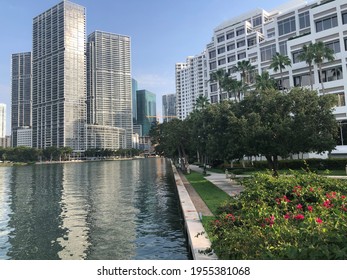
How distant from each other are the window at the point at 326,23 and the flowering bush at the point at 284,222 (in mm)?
50497

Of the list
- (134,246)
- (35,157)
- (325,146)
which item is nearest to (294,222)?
(134,246)

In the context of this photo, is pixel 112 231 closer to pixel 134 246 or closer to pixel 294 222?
pixel 134 246

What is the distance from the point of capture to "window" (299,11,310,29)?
8144cm

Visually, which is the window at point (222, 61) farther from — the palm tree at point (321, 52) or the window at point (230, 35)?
the palm tree at point (321, 52)

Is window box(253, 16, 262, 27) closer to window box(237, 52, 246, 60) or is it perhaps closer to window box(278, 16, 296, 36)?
window box(237, 52, 246, 60)

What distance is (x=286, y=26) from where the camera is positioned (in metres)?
83.4

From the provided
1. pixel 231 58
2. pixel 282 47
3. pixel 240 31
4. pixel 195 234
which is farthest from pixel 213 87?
pixel 195 234

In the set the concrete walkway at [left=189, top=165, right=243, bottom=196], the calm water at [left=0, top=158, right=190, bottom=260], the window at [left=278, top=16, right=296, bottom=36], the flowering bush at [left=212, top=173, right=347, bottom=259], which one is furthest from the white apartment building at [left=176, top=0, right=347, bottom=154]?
the flowering bush at [left=212, top=173, right=347, bottom=259]

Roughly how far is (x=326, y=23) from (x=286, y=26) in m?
30.7

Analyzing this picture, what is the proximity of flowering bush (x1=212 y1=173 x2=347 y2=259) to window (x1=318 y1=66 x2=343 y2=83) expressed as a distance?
156 feet

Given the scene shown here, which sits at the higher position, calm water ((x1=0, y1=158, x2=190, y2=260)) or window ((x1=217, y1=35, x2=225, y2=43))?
window ((x1=217, y1=35, x2=225, y2=43))

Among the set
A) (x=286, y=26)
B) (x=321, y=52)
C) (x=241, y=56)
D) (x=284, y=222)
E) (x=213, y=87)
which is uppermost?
(x=286, y=26)

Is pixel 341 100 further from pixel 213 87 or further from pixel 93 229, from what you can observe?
pixel 213 87

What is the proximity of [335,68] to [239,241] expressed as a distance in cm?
5482
